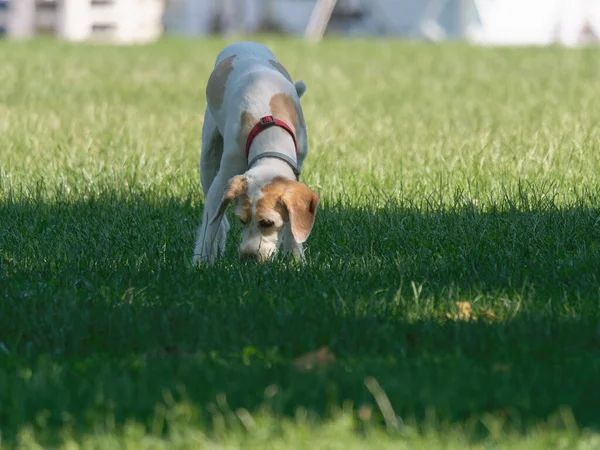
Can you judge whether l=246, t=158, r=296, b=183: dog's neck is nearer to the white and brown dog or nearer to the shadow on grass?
the white and brown dog

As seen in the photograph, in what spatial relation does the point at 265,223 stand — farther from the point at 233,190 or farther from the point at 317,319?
the point at 317,319

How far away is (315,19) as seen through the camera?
32.3 m

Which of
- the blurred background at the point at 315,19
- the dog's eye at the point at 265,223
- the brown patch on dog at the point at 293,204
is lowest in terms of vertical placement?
the dog's eye at the point at 265,223

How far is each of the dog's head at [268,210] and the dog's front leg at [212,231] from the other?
0.21m

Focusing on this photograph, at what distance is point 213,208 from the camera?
498 centimetres

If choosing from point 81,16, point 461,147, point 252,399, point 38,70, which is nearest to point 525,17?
point 81,16

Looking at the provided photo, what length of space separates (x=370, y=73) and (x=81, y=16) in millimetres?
13453

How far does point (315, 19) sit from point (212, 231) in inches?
1112

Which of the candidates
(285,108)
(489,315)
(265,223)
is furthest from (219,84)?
(489,315)

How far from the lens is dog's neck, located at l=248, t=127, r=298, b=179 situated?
4.74 m

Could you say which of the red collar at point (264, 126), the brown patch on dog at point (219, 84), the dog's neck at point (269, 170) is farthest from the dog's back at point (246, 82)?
the dog's neck at point (269, 170)

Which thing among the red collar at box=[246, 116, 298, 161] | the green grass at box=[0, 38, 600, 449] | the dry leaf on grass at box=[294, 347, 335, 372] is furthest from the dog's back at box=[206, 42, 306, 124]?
the dry leaf on grass at box=[294, 347, 335, 372]

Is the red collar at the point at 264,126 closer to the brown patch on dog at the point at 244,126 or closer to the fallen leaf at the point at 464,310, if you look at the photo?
the brown patch on dog at the point at 244,126

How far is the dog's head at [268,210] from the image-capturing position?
4.46m
